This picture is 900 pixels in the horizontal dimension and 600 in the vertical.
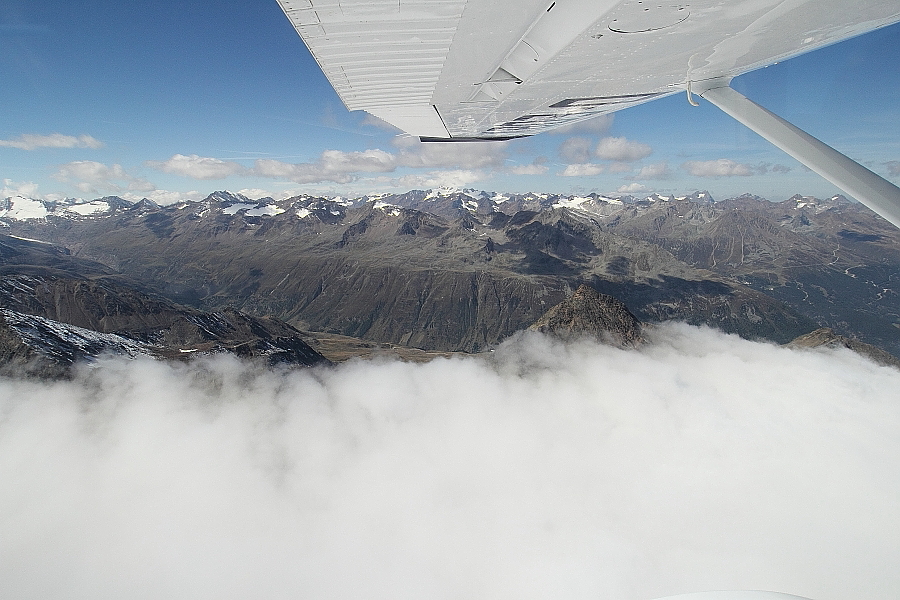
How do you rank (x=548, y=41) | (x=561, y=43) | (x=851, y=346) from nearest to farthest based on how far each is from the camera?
1. (x=561, y=43)
2. (x=548, y=41)
3. (x=851, y=346)

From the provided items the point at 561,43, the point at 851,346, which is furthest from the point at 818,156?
the point at 851,346

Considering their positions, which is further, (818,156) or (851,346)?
(851,346)

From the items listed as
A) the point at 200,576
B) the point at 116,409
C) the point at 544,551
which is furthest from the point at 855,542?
the point at 116,409

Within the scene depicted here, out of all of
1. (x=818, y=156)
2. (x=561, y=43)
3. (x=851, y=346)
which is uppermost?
(x=561, y=43)

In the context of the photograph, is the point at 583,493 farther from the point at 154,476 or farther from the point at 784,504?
the point at 154,476

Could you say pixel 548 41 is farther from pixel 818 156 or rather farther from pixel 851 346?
pixel 851 346

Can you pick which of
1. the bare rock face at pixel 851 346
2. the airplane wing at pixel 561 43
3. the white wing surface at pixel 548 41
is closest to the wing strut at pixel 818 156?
the airplane wing at pixel 561 43

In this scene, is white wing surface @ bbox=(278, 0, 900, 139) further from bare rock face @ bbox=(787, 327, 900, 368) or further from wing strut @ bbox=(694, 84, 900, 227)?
bare rock face @ bbox=(787, 327, 900, 368)
